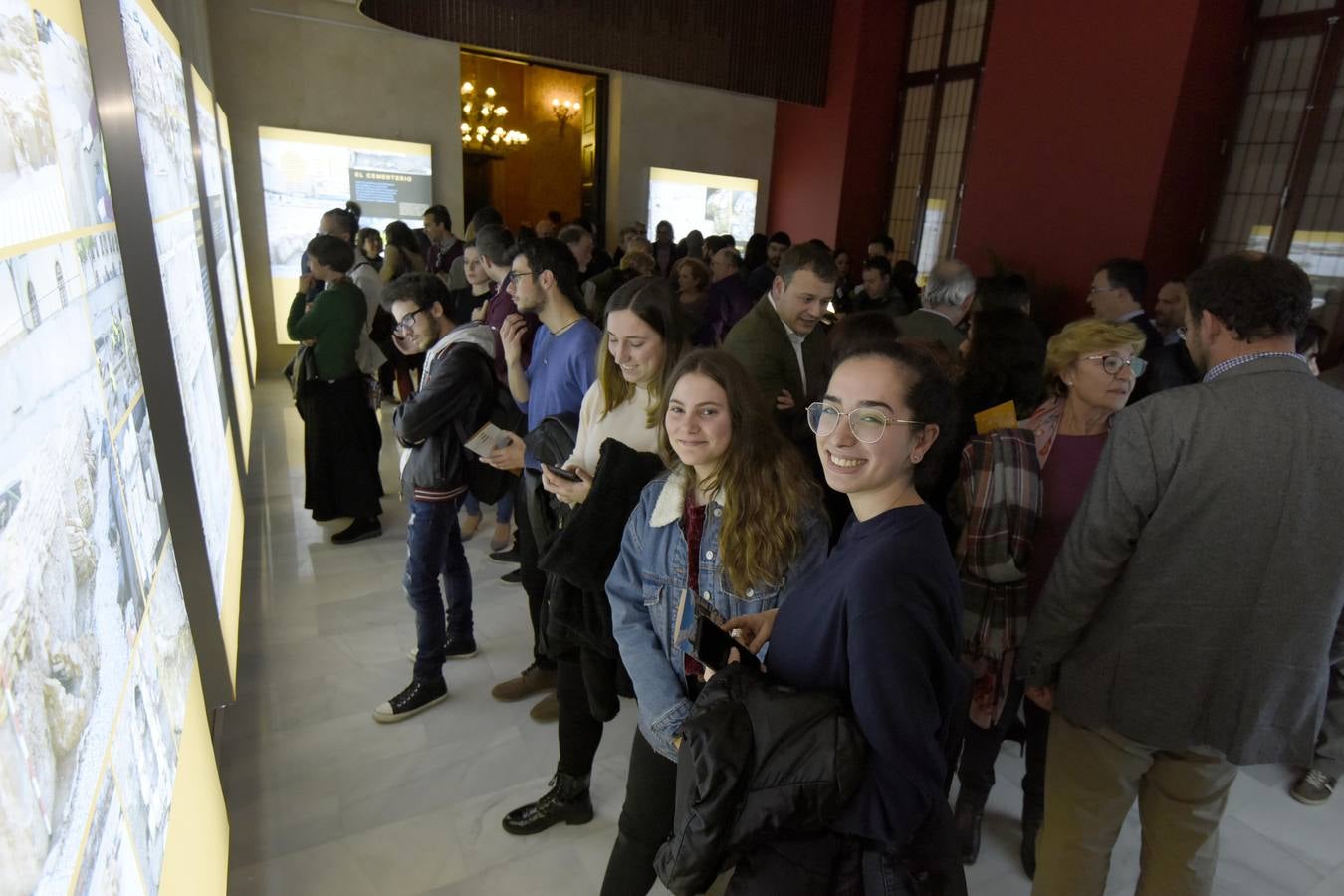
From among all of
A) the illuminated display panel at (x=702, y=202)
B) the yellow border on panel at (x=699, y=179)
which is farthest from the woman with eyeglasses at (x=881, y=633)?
the yellow border on panel at (x=699, y=179)

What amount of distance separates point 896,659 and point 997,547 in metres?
1.09

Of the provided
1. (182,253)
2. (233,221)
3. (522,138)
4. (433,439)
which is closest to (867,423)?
(433,439)

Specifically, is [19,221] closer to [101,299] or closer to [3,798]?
[101,299]

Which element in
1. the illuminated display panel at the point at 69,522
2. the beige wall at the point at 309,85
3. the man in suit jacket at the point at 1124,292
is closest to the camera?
the illuminated display panel at the point at 69,522

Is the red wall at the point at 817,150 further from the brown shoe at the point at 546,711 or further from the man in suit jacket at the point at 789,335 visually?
the brown shoe at the point at 546,711

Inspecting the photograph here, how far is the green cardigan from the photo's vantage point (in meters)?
3.97

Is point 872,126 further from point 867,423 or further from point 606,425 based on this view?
point 867,423

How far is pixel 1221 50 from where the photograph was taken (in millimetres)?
5863

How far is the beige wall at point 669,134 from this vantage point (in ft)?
33.1

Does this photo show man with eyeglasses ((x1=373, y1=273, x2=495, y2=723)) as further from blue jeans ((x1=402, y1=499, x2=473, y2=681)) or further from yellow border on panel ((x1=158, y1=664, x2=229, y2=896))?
yellow border on panel ((x1=158, y1=664, x2=229, y2=896))

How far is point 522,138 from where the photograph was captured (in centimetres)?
1359

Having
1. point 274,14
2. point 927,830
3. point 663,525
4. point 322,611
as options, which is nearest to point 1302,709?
point 927,830

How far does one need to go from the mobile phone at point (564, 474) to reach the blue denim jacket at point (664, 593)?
1.29ft

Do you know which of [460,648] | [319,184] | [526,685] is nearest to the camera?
[526,685]
